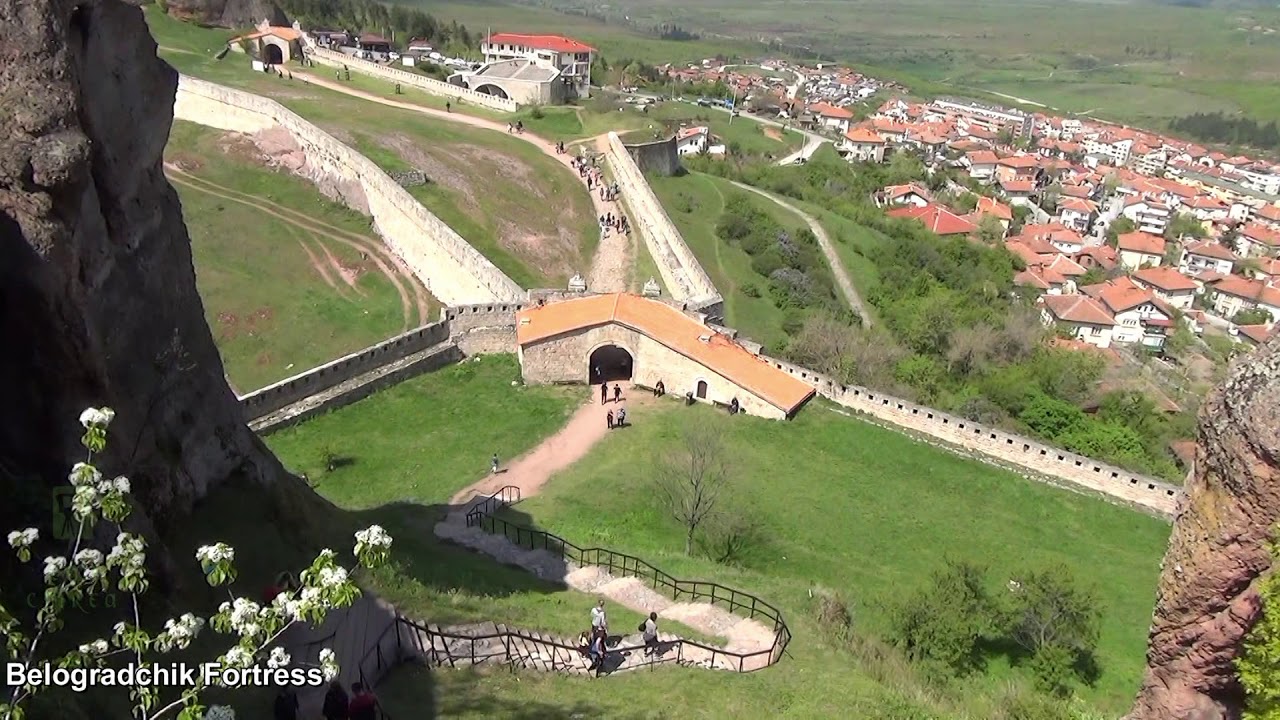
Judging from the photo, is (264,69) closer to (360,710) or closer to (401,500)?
(401,500)

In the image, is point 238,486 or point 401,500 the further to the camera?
point 401,500

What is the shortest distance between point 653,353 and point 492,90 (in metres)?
46.4

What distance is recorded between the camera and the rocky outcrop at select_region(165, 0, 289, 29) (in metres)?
69.4

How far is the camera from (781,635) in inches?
602

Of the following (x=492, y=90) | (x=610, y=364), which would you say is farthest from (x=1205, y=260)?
(x=610, y=364)

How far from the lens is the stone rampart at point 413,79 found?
61969 millimetres

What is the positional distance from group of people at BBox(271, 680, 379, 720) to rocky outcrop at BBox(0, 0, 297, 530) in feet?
10.2

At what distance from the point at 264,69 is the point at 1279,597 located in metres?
69.0

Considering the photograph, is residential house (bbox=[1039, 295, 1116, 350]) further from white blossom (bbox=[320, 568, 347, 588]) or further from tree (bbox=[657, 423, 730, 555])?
white blossom (bbox=[320, 568, 347, 588])

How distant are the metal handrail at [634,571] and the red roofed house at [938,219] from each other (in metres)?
65.6

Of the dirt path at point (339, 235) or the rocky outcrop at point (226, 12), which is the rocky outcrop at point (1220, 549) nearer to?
the dirt path at point (339, 235)

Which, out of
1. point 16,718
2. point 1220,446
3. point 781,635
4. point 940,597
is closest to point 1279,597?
point 1220,446

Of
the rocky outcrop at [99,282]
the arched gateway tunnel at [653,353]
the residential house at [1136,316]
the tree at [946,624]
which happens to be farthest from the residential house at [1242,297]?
the rocky outcrop at [99,282]

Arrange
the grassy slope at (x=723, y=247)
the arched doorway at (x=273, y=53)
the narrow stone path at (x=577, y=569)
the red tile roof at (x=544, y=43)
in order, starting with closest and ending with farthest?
1. the narrow stone path at (x=577, y=569)
2. the grassy slope at (x=723, y=247)
3. the arched doorway at (x=273, y=53)
4. the red tile roof at (x=544, y=43)
